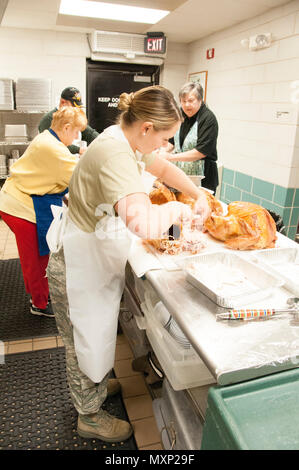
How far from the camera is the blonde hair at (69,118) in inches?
88.7

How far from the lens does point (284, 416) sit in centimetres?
90

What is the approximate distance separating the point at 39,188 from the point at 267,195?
244 centimetres

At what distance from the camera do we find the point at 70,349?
1.66 metres

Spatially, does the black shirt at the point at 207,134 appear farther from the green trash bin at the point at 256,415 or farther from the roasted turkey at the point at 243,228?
the green trash bin at the point at 256,415

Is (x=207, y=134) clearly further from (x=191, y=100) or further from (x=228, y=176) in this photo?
(x=228, y=176)

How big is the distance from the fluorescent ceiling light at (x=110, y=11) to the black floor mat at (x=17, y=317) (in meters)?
2.88

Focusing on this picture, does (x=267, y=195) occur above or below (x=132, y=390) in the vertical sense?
above

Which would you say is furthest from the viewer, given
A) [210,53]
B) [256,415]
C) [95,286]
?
[210,53]

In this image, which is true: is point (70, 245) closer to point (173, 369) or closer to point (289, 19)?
point (173, 369)

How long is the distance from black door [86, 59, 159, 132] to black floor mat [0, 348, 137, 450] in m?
4.15

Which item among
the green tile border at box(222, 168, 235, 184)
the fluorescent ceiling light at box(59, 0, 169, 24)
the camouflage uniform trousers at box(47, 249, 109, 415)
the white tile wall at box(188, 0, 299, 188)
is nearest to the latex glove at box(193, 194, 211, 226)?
the camouflage uniform trousers at box(47, 249, 109, 415)

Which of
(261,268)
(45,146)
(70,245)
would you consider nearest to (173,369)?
(261,268)

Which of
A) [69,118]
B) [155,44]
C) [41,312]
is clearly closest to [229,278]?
[69,118]

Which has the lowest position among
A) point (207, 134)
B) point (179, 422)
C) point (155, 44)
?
point (179, 422)
